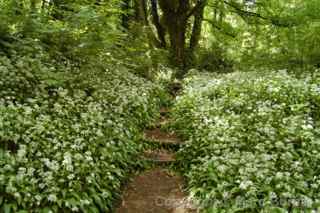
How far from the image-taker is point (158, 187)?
7.25m

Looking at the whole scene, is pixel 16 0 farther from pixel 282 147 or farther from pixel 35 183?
pixel 282 147

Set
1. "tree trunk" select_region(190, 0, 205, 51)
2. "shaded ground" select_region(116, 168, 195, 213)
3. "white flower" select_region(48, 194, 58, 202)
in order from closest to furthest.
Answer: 1. "white flower" select_region(48, 194, 58, 202)
2. "shaded ground" select_region(116, 168, 195, 213)
3. "tree trunk" select_region(190, 0, 205, 51)

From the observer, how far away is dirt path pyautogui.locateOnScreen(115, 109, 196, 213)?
20.9 feet

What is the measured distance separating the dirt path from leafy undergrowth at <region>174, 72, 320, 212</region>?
1.01 feet

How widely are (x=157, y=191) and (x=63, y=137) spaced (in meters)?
2.01

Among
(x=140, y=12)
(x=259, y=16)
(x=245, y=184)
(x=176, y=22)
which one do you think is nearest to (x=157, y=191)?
(x=245, y=184)

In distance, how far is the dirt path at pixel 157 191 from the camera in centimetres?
638

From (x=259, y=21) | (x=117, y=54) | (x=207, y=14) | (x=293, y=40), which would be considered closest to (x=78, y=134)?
(x=117, y=54)

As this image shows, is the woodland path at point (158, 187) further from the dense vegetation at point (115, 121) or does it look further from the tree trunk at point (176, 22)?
the tree trunk at point (176, 22)

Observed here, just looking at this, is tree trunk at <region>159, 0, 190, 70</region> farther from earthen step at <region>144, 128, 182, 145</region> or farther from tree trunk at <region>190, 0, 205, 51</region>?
earthen step at <region>144, 128, 182, 145</region>

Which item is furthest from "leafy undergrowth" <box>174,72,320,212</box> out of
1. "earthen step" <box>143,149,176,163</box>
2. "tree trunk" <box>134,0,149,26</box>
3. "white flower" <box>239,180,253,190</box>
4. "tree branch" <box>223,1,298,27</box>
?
"tree trunk" <box>134,0,149,26</box>

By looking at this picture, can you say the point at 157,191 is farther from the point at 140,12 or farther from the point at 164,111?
the point at 140,12

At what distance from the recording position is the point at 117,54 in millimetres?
13078

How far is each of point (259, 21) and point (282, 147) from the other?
14.1 m
